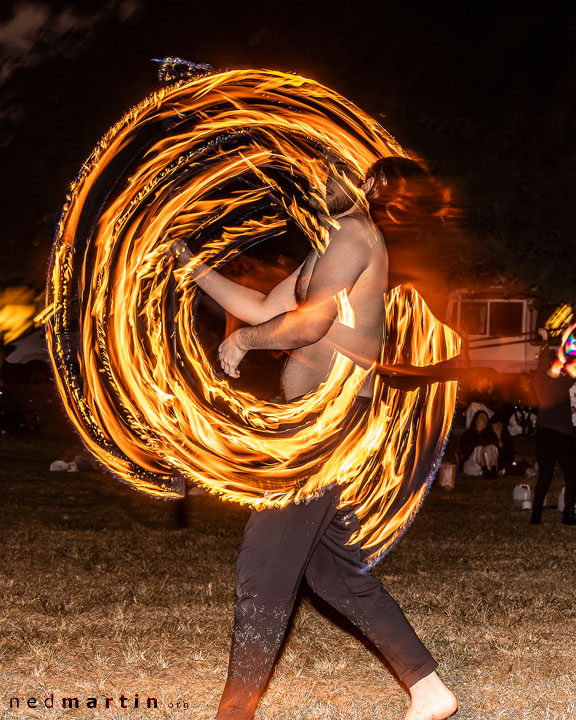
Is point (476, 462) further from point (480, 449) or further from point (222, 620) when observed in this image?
point (222, 620)

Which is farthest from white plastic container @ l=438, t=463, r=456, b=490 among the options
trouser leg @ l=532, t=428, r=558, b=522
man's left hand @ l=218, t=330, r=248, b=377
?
man's left hand @ l=218, t=330, r=248, b=377

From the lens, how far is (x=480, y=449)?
1463cm

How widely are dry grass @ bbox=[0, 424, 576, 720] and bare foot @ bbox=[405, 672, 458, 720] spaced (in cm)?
29

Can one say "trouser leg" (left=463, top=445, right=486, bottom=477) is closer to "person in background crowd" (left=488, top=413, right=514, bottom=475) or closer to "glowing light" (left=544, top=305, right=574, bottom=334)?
"person in background crowd" (left=488, top=413, right=514, bottom=475)

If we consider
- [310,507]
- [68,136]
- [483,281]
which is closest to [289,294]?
[310,507]

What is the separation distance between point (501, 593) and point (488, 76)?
830 cm

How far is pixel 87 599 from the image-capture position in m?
6.21

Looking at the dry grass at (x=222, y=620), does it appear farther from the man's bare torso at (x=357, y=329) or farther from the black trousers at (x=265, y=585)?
the man's bare torso at (x=357, y=329)

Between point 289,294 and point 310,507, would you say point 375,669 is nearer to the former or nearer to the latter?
point 310,507

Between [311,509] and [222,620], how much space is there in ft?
7.68

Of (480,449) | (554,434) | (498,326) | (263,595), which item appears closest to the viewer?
(263,595)

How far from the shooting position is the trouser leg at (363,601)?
3844 mm

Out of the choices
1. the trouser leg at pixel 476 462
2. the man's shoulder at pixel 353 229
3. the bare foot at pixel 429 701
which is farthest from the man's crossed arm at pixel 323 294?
A: the trouser leg at pixel 476 462

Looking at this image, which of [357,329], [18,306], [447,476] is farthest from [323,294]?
[18,306]
